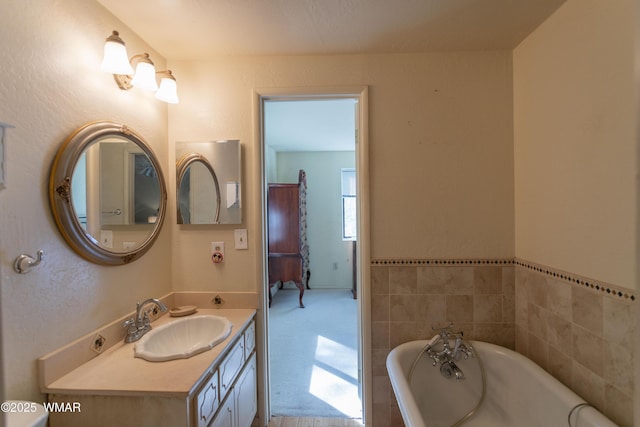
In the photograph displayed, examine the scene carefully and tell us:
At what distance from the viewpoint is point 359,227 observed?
1770mm

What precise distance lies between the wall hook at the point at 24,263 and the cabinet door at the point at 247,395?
988 mm

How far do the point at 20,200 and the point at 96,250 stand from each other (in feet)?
1.06

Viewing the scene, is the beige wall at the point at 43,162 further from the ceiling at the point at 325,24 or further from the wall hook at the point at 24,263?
the ceiling at the point at 325,24

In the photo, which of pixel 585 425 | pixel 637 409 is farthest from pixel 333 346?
pixel 637 409

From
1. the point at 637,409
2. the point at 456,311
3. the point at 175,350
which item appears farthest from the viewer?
the point at 456,311

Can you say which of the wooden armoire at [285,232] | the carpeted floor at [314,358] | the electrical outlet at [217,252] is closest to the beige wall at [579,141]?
the carpeted floor at [314,358]

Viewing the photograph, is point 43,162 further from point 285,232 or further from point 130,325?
point 285,232

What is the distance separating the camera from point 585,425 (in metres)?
1.07

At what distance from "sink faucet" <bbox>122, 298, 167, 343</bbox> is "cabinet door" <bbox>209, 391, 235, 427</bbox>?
52 cm

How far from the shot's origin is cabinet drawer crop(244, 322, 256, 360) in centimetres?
156

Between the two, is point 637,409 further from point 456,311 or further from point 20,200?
point 20,200

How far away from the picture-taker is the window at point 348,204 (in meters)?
4.64

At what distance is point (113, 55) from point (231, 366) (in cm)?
150

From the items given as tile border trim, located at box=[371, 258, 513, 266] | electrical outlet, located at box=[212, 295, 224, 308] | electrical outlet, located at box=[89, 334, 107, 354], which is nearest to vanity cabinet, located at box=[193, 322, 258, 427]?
electrical outlet, located at box=[212, 295, 224, 308]
